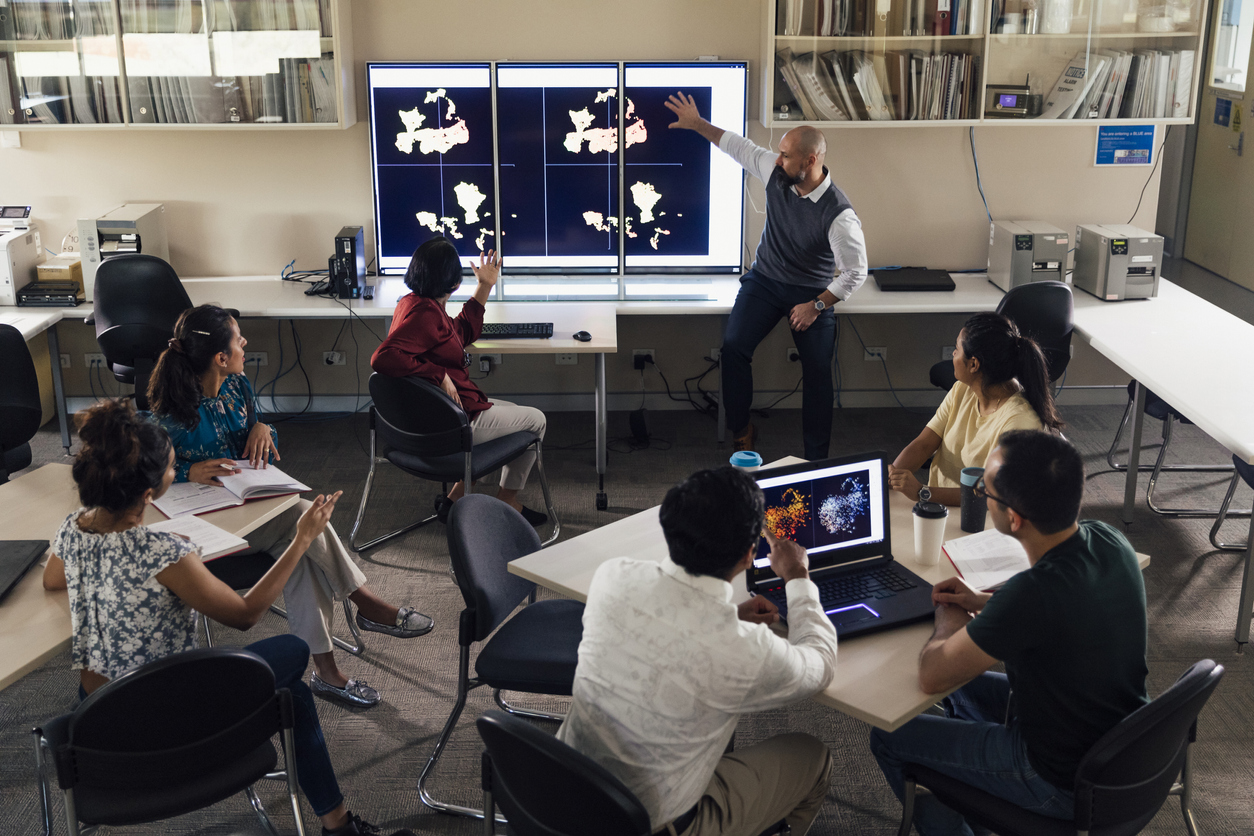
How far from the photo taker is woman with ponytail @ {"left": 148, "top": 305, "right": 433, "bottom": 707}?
9.71 feet

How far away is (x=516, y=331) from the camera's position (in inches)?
172

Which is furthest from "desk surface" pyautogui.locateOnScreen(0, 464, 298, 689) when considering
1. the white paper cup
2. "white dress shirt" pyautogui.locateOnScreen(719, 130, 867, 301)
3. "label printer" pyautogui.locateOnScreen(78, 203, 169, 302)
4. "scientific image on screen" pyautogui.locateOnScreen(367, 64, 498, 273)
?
"white dress shirt" pyautogui.locateOnScreen(719, 130, 867, 301)

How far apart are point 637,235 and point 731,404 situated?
0.98 metres

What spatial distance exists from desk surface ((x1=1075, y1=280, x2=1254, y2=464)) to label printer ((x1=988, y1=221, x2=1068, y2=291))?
18cm

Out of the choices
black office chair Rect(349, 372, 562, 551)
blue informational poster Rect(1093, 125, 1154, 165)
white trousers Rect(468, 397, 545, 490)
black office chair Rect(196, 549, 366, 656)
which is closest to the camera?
black office chair Rect(196, 549, 366, 656)

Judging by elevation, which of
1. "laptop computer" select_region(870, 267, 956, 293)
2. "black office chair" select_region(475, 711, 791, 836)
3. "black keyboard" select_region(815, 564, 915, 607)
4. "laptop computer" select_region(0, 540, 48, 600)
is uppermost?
"laptop computer" select_region(870, 267, 956, 293)

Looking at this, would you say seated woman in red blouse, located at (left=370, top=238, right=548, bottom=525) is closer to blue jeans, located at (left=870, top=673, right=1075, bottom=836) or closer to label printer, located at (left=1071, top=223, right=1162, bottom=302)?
blue jeans, located at (left=870, top=673, right=1075, bottom=836)

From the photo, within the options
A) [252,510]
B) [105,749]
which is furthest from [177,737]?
[252,510]

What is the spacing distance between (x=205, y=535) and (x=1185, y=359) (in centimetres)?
342

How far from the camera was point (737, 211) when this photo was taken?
5180 millimetres

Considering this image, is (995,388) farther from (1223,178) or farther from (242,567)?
(1223,178)

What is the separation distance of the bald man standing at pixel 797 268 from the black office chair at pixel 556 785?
311cm

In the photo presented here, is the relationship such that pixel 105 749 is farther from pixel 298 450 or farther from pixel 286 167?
pixel 286 167

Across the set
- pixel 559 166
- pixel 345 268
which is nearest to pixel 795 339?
pixel 559 166
